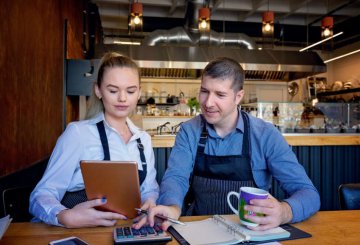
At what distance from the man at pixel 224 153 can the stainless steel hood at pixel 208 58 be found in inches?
171

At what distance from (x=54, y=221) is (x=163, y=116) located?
21.5ft

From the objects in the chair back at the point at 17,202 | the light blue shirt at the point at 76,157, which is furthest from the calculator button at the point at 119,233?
the chair back at the point at 17,202

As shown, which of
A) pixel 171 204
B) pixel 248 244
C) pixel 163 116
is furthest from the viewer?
pixel 163 116

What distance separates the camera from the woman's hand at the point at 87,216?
1.06 meters

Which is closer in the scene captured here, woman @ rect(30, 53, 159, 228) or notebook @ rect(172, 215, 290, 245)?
notebook @ rect(172, 215, 290, 245)

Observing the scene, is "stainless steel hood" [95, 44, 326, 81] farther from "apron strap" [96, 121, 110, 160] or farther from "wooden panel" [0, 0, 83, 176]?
"apron strap" [96, 121, 110, 160]

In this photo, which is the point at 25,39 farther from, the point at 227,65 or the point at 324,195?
the point at 324,195

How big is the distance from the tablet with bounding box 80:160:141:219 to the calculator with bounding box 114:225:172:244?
0.31 ft

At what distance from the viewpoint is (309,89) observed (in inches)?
318

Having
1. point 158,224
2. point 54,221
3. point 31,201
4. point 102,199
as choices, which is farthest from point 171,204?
point 31,201

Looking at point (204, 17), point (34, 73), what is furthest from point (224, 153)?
point (204, 17)

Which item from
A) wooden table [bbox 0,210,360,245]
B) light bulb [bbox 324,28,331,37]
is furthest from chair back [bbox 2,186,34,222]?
light bulb [bbox 324,28,331,37]

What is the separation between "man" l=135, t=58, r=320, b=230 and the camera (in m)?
1.44

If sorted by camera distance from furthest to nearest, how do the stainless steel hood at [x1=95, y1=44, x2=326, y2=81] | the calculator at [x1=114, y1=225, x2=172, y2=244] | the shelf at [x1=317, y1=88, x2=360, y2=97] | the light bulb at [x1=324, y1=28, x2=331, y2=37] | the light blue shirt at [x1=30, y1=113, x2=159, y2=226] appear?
1. the shelf at [x1=317, y1=88, x2=360, y2=97]
2. the stainless steel hood at [x1=95, y1=44, x2=326, y2=81]
3. the light bulb at [x1=324, y1=28, x2=331, y2=37]
4. the light blue shirt at [x1=30, y1=113, x2=159, y2=226]
5. the calculator at [x1=114, y1=225, x2=172, y2=244]
